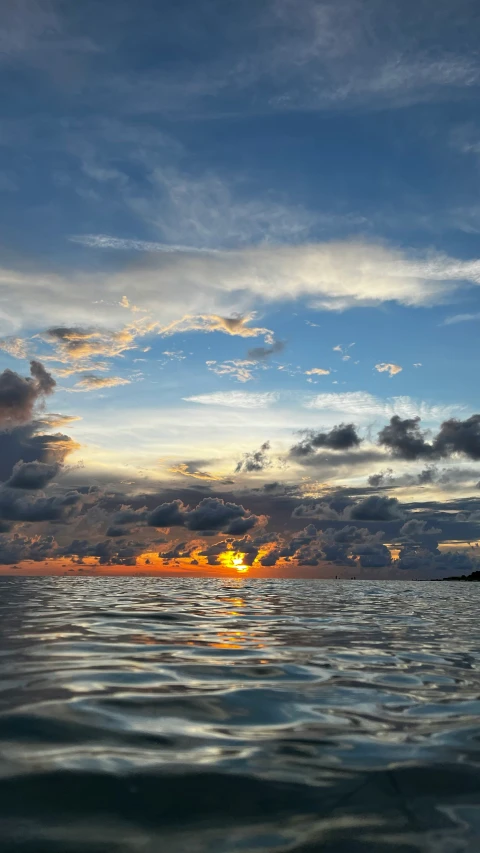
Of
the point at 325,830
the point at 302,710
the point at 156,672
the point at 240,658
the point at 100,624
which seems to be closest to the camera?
the point at 325,830

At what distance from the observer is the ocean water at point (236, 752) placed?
13.6 ft

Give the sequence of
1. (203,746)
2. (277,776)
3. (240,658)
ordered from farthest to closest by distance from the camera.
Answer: (240,658)
(203,746)
(277,776)

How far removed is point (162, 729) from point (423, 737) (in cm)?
285

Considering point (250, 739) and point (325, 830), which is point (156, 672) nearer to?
point (250, 739)

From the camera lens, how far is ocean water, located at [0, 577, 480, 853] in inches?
163

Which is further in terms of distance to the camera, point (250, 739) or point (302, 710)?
point (302, 710)

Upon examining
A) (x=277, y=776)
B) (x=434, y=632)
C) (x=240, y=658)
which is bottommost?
(x=434, y=632)

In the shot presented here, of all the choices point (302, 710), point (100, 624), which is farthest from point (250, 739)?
point (100, 624)

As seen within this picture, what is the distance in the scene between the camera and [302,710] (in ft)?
25.6

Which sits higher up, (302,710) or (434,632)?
(302,710)

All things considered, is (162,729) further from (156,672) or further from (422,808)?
(156,672)

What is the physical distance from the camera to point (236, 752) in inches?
235

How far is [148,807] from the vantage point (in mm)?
4516

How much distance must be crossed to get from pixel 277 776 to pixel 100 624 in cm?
1475
